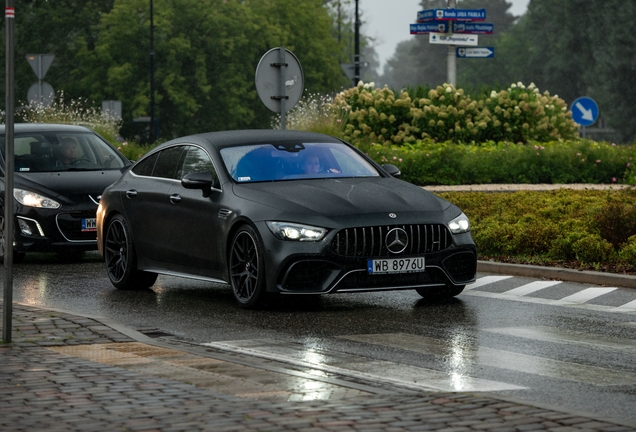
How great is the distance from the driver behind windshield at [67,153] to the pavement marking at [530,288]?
6.36 metres

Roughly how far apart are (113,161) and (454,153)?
39.7 ft

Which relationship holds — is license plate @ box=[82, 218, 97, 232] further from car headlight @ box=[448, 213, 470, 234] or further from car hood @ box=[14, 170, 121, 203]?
car headlight @ box=[448, 213, 470, 234]

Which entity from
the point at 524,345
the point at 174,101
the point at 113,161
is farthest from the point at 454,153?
the point at 174,101

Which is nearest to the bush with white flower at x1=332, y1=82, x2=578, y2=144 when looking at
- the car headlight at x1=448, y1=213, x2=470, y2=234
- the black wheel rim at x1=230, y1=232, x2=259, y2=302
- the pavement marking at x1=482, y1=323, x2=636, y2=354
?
the car headlight at x1=448, y1=213, x2=470, y2=234

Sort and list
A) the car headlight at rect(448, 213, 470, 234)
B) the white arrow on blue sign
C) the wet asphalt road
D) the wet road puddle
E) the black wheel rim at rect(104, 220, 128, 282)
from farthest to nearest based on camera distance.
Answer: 1. the white arrow on blue sign
2. the black wheel rim at rect(104, 220, 128, 282)
3. the car headlight at rect(448, 213, 470, 234)
4. the wet asphalt road
5. the wet road puddle

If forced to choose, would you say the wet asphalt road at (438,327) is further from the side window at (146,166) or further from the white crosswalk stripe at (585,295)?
the side window at (146,166)

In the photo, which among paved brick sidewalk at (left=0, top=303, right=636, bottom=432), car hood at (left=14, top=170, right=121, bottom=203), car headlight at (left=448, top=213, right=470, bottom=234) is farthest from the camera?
car hood at (left=14, top=170, right=121, bottom=203)

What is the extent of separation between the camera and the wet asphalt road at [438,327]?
8.45m

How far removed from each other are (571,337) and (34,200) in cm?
817

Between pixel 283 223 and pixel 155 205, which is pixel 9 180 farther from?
pixel 155 205

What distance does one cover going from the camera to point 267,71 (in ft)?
66.4

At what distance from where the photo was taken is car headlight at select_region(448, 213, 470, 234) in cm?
1213

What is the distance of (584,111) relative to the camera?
32.7 metres

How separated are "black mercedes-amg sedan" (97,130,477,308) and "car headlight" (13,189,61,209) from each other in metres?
2.62
